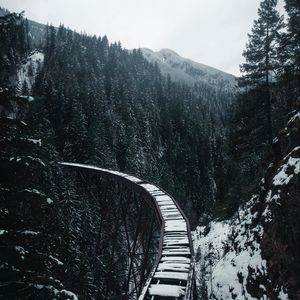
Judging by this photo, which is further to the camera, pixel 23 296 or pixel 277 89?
pixel 277 89

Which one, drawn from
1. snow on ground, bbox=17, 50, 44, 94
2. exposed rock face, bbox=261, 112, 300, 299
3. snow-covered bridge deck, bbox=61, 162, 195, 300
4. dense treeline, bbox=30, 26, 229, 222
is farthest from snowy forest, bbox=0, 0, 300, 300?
snow on ground, bbox=17, 50, 44, 94

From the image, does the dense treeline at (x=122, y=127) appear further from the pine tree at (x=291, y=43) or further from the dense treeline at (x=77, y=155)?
the pine tree at (x=291, y=43)

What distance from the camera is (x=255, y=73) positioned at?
17984 millimetres

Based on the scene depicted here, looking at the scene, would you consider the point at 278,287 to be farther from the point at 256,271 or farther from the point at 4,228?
the point at 4,228

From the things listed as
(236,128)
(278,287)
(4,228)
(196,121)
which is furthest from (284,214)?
(196,121)

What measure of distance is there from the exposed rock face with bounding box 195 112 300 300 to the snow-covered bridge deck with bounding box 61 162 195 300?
329cm

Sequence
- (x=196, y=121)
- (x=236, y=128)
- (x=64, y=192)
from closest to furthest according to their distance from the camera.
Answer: (x=236, y=128) < (x=64, y=192) < (x=196, y=121)

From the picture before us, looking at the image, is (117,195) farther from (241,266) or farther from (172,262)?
(172,262)

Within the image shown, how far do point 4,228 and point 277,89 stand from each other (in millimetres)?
17111

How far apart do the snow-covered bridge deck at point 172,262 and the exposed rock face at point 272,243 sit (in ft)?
10.8

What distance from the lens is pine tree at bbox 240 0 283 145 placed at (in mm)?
17750

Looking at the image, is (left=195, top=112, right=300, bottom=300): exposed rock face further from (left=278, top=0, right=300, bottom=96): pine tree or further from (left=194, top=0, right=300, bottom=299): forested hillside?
(left=278, top=0, right=300, bottom=96): pine tree

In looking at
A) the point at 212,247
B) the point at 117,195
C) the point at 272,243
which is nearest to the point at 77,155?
the point at 117,195

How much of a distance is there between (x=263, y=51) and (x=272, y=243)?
39.9ft
